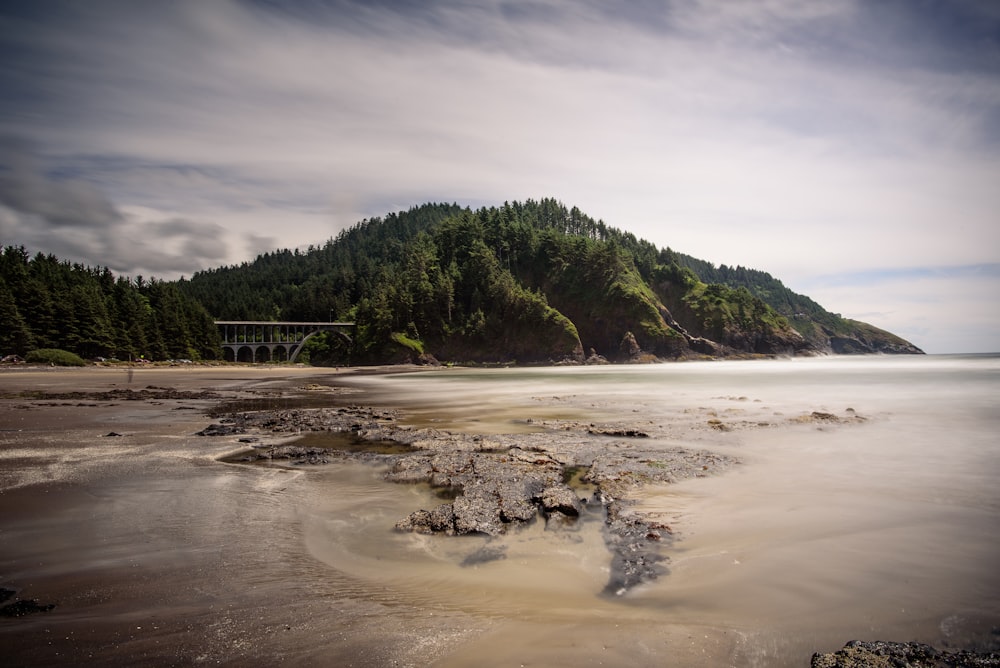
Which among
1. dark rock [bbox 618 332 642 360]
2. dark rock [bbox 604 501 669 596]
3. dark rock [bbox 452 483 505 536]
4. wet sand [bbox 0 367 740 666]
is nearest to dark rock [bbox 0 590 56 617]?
wet sand [bbox 0 367 740 666]

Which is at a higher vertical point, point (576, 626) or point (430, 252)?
point (430, 252)

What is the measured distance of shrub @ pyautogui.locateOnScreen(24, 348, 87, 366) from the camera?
68.4 m

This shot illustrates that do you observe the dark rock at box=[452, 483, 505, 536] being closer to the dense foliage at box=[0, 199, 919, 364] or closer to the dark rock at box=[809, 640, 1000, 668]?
the dark rock at box=[809, 640, 1000, 668]

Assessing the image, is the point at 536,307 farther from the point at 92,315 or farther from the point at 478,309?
the point at 92,315

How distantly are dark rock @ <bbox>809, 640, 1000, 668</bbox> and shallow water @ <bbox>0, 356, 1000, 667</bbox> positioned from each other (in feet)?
0.81

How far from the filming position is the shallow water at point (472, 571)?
480 cm

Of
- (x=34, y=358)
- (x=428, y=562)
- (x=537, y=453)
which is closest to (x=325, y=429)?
(x=537, y=453)

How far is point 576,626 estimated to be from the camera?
17.1ft

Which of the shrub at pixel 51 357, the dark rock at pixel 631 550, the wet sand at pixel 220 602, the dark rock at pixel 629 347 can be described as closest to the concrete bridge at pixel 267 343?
the shrub at pixel 51 357

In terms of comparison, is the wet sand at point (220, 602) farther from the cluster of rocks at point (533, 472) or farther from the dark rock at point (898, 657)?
the cluster of rocks at point (533, 472)

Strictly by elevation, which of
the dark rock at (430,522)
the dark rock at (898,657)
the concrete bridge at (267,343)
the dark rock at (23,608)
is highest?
the concrete bridge at (267,343)

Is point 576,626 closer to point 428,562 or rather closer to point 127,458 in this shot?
point 428,562

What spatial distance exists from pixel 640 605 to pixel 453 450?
9.51m

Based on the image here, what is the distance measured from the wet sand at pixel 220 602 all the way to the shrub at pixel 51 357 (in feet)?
264
